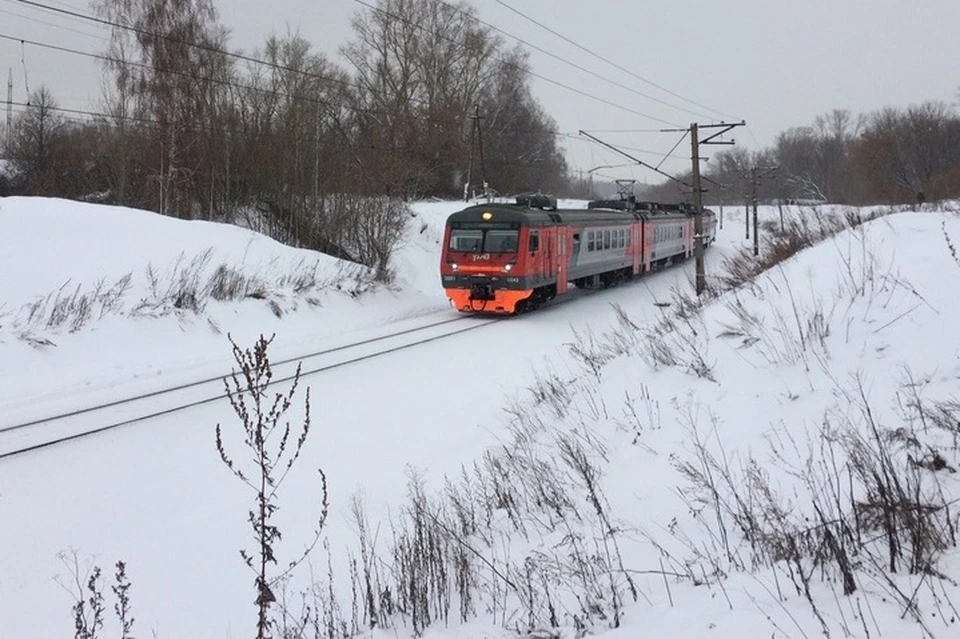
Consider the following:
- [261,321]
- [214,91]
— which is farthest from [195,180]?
[261,321]

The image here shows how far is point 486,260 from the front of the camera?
63.8 ft

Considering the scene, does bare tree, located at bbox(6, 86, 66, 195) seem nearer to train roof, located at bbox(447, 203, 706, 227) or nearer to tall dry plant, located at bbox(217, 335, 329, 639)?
train roof, located at bbox(447, 203, 706, 227)

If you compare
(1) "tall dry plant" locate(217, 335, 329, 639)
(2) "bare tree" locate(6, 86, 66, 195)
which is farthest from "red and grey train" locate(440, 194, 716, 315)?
(2) "bare tree" locate(6, 86, 66, 195)

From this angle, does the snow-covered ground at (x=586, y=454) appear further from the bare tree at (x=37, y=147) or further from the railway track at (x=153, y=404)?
the bare tree at (x=37, y=147)

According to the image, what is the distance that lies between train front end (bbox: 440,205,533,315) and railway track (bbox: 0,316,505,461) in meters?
3.88

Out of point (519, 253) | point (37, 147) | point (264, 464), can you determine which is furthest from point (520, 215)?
point (37, 147)

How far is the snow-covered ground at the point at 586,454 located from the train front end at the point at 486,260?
521cm

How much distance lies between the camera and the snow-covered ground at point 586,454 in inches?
163

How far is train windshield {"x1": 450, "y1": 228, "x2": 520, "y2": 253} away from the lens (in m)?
19.2

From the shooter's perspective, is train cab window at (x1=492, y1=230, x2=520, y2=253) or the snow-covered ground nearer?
the snow-covered ground

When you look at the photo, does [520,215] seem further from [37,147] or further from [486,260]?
[37,147]

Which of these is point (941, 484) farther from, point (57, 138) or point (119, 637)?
point (57, 138)

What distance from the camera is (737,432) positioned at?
6.07 metres

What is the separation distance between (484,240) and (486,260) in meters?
0.56
